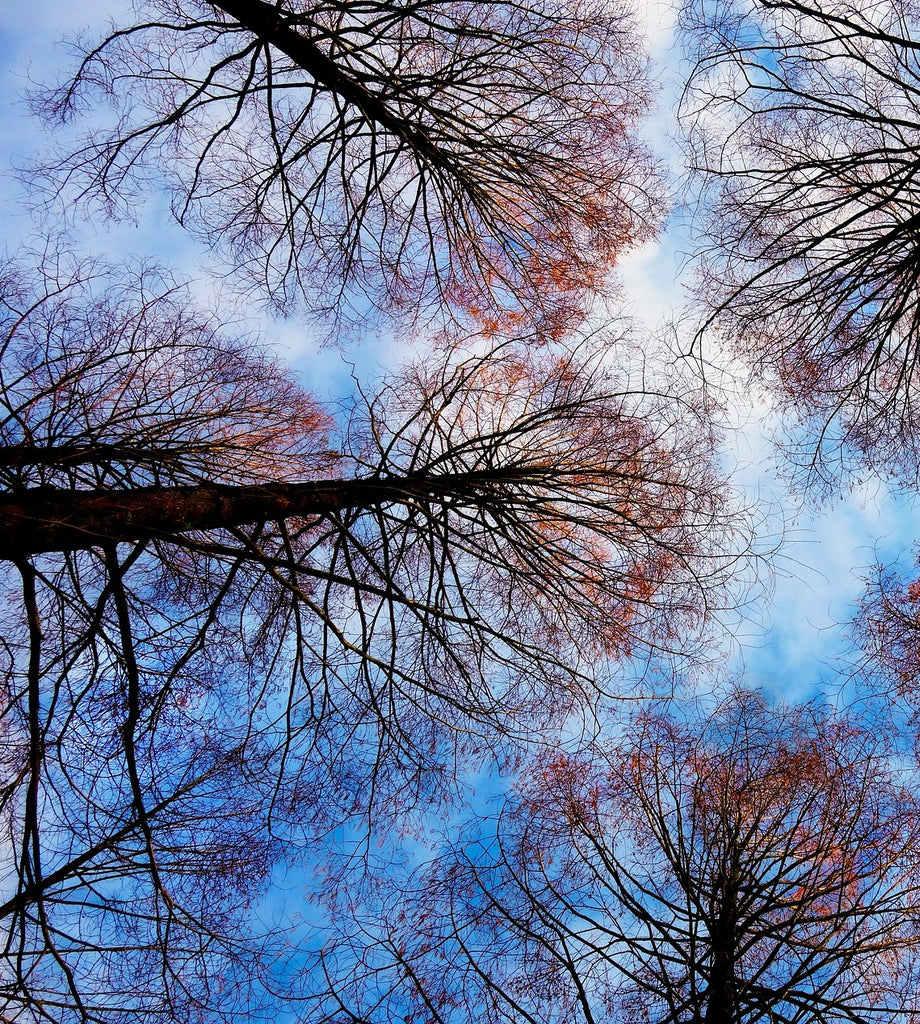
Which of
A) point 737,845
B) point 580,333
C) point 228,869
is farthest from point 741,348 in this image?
point 228,869

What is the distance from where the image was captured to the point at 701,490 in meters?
6.06

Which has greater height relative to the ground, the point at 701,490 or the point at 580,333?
the point at 580,333

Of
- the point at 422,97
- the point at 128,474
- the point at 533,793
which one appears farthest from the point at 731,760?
the point at 422,97

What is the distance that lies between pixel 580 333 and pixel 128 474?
440 centimetres

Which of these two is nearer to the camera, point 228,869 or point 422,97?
point 228,869

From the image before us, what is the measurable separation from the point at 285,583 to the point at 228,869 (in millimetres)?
2196

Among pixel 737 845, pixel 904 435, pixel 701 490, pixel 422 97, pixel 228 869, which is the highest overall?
pixel 422 97

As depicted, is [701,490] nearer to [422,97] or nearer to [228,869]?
[422,97]

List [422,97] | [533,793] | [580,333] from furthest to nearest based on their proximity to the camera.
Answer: [580,333], [422,97], [533,793]

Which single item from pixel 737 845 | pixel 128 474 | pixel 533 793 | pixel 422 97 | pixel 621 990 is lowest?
pixel 621 990

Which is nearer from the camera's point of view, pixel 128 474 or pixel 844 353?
pixel 128 474

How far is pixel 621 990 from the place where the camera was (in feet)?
15.9

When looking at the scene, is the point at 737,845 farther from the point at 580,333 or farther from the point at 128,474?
the point at 128,474

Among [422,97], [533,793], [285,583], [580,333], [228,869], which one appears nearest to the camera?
[285,583]
